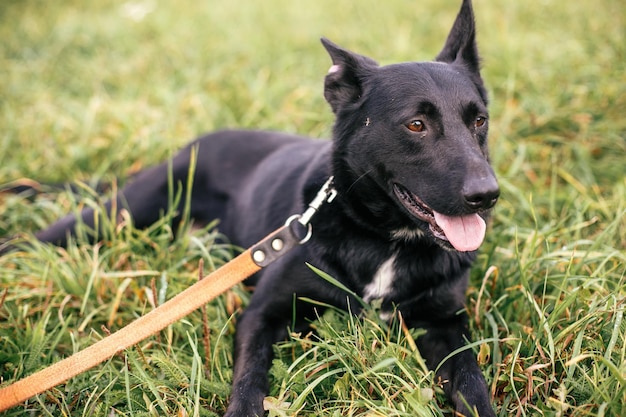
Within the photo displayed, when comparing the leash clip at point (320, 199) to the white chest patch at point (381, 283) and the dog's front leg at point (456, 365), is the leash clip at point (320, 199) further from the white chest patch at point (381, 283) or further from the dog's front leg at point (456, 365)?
the dog's front leg at point (456, 365)

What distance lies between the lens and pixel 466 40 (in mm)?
2494

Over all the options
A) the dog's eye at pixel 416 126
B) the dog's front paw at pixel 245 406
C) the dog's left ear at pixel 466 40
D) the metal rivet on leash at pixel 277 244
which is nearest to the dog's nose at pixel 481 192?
the dog's eye at pixel 416 126

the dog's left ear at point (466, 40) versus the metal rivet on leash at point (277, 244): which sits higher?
the dog's left ear at point (466, 40)

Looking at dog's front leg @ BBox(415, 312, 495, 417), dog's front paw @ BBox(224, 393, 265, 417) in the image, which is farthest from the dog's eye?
dog's front paw @ BBox(224, 393, 265, 417)

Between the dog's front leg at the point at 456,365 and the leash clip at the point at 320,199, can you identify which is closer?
the dog's front leg at the point at 456,365

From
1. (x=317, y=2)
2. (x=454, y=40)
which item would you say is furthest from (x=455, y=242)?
(x=317, y=2)

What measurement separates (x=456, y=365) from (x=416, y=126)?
35.1 inches

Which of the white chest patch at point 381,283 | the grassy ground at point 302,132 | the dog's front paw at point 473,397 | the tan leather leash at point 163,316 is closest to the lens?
the tan leather leash at point 163,316

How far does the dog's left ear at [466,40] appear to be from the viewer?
2.48 meters

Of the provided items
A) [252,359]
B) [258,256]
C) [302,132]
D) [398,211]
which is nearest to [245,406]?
[252,359]

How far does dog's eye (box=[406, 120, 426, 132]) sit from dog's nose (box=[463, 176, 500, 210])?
1.13 feet

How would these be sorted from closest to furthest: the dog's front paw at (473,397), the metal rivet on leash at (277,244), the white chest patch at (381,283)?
1. the dog's front paw at (473,397)
2. the metal rivet on leash at (277,244)
3. the white chest patch at (381,283)

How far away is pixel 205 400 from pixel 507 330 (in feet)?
3.87

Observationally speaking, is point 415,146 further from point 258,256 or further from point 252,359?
point 252,359
